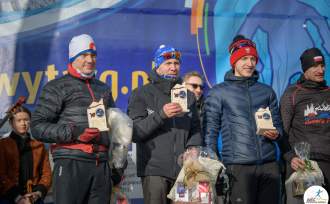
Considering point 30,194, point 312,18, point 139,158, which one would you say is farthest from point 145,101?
point 312,18

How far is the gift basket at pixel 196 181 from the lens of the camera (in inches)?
172

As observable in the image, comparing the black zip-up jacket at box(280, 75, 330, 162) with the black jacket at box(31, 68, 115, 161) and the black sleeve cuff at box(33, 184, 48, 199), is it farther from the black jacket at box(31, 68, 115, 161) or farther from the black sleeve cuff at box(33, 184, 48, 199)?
the black sleeve cuff at box(33, 184, 48, 199)

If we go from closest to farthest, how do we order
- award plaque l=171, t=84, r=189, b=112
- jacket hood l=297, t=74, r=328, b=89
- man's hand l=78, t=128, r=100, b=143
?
man's hand l=78, t=128, r=100, b=143, award plaque l=171, t=84, r=189, b=112, jacket hood l=297, t=74, r=328, b=89

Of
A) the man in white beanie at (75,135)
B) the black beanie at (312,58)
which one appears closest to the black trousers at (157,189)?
the man in white beanie at (75,135)

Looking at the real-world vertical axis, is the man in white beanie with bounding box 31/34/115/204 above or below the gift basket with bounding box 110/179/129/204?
above

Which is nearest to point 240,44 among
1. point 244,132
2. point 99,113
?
point 244,132

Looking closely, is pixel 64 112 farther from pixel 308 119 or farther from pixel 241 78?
pixel 308 119

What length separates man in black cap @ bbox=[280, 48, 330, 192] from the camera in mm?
5449

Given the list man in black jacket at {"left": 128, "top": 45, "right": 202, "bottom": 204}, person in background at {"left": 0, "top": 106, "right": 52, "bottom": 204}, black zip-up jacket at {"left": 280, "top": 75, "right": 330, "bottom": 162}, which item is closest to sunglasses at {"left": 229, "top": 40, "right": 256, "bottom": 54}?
man in black jacket at {"left": 128, "top": 45, "right": 202, "bottom": 204}

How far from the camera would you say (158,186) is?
15.6ft

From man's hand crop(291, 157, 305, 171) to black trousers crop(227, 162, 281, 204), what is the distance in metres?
0.38

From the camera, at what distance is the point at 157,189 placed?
4738 mm

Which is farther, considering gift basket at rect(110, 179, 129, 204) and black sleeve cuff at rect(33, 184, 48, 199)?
black sleeve cuff at rect(33, 184, 48, 199)

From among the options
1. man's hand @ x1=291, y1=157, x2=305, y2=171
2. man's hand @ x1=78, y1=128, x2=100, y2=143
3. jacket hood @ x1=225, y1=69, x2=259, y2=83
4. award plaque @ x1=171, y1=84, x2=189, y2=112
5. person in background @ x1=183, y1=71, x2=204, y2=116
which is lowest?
man's hand @ x1=291, y1=157, x2=305, y2=171
